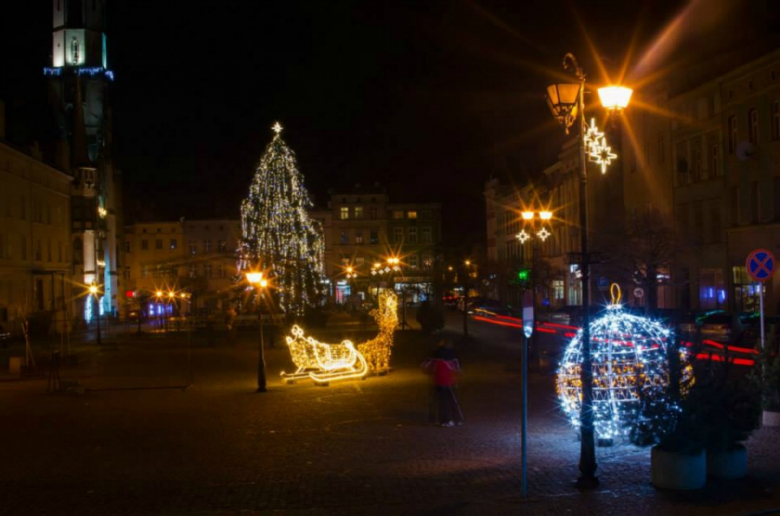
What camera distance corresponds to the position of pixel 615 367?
13.1 metres

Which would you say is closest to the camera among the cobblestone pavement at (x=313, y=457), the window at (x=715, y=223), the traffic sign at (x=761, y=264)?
the cobblestone pavement at (x=313, y=457)

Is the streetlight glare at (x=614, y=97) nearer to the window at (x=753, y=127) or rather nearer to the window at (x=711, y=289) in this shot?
the window at (x=753, y=127)

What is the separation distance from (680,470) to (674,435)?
0.42 m

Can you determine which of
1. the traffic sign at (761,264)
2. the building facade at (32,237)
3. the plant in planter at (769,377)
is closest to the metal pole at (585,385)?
the plant in planter at (769,377)

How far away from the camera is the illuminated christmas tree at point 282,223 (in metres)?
46.2

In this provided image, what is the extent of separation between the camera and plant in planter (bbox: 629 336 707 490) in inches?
392

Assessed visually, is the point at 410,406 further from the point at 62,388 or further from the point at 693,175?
the point at 693,175

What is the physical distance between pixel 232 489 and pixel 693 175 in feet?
145

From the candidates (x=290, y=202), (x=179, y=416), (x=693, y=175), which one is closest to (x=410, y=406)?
(x=179, y=416)

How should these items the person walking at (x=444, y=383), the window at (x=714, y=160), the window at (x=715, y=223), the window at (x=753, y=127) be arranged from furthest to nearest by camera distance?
the window at (x=715, y=223), the window at (x=714, y=160), the window at (x=753, y=127), the person walking at (x=444, y=383)

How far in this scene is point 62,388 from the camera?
22.1 meters

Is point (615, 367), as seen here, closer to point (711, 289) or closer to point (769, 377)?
point (769, 377)

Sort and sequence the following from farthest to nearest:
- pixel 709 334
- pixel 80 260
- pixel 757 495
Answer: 1. pixel 80 260
2. pixel 709 334
3. pixel 757 495

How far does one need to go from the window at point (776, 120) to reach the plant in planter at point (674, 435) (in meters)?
34.4
